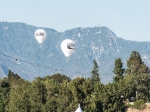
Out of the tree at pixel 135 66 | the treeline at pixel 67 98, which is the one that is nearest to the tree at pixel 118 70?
the tree at pixel 135 66

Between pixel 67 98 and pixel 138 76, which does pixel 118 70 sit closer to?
pixel 138 76

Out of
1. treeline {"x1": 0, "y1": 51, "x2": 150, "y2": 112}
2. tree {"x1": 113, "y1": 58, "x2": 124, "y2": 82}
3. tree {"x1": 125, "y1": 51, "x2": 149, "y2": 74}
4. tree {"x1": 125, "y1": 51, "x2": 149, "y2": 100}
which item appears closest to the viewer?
treeline {"x1": 0, "y1": 51, "x2": 150, "y2": 112}

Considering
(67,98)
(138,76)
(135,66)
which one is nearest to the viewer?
(67,98)

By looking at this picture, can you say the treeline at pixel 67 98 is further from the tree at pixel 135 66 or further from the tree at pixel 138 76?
the tree at pixel 135 66

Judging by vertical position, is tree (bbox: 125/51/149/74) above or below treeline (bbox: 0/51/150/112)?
above

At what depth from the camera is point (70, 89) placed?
254 ft

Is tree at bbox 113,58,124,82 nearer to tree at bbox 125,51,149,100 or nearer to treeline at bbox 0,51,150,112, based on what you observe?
tree at bbox 125,51,149,100

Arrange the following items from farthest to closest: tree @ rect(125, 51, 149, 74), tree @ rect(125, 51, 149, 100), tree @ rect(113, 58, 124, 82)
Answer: tree @ rect(113, 58, 124, 82) < tree @ rect(125, 51, 149, 74) < tree @ rect(125, 51, 149, 100)

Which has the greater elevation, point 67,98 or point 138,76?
point 138,76

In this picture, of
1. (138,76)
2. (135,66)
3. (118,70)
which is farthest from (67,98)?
(135,66)

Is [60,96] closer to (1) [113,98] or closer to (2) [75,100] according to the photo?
(2) [75,100]

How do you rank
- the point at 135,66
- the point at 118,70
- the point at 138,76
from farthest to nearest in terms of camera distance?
the point at 118,70
the point at 135,66
the point at 138,76

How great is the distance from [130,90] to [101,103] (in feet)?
96.4

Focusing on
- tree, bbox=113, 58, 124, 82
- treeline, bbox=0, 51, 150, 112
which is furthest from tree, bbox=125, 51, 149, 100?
treeline, bbox=0, 51, 150, 112
